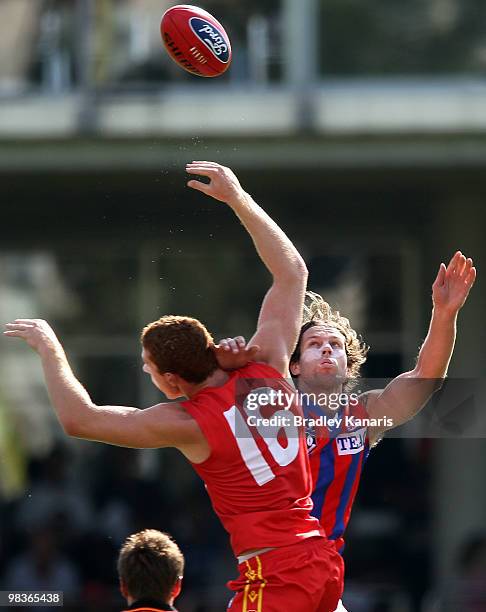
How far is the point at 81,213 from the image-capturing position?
11.8 metres

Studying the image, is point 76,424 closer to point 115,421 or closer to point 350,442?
point 115,421

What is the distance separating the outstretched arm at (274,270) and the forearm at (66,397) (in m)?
0.64

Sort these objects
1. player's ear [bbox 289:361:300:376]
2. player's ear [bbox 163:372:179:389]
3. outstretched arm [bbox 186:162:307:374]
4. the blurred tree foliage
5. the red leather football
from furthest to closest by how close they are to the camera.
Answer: the blurred tree foliage, the red leather football, player's ear [bbox 289:361:300:376], outstretched arm [bbox 186:162:307:374], player's ear [bbox 163:372:179:389]

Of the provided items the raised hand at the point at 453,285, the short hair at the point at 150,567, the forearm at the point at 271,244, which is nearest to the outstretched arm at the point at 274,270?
the forearm at the point at 271,244

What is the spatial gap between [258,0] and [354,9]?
832 mm

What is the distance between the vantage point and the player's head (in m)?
4.25

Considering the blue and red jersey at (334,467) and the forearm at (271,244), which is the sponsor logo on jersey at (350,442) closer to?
the blue and red jersey at (334,467)

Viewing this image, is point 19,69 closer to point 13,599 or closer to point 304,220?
point 304,220

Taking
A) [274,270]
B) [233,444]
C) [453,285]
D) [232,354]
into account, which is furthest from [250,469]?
[453,285]

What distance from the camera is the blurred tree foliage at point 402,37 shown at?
422 inches

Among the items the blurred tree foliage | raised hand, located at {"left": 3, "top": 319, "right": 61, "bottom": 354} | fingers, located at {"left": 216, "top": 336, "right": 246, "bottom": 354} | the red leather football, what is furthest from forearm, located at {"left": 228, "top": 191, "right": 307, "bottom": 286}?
the blurred tree foliage

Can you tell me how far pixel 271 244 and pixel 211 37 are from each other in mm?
1371

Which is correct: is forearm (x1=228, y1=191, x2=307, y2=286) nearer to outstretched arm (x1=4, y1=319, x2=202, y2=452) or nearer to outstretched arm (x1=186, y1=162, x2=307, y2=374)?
outstretched arm (x1=186, y1=162, x2=307, y2=374)

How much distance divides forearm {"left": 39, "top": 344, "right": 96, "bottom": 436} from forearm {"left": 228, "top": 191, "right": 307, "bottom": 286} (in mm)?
811
